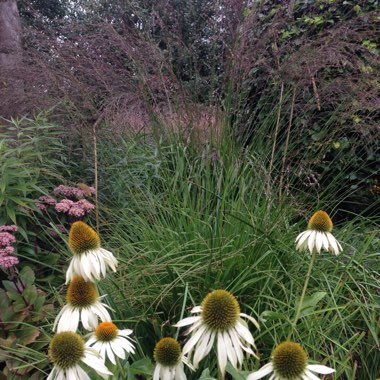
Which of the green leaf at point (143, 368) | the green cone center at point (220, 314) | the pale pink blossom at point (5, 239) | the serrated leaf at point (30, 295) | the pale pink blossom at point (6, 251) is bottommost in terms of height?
the serrated leaf at point (30, 295)

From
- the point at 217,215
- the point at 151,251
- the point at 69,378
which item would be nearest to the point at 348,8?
the point at 217,215

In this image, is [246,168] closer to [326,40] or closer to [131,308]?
[326,40]

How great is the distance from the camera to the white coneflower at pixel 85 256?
1084 millimetres

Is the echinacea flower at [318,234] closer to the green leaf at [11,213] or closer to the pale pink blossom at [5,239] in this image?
the pale pink blossom at [5,239]

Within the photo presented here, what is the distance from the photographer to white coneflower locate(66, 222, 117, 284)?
1.08 m

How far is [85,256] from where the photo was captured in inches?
43.7

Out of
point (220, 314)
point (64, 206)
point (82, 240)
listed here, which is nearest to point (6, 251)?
point (64, 206)

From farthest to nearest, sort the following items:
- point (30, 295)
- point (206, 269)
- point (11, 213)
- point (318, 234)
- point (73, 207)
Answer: point (73, 207) < point (11, 213) < point (30, 295) < point (206, 269) < point (318, 234)

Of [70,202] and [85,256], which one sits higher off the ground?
[85,256]

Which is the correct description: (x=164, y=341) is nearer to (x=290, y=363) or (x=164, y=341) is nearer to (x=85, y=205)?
(x=290, y=363)

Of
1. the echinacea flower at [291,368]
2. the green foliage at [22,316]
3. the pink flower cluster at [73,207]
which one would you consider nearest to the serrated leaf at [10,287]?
the green foliage at [22,316]

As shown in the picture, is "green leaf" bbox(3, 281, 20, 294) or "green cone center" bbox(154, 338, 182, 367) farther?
"green leaf" bbox(3, 281, 20, 294)

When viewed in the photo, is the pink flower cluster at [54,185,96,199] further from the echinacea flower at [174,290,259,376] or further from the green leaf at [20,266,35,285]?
the echinacea flower at [174,290,259,376]

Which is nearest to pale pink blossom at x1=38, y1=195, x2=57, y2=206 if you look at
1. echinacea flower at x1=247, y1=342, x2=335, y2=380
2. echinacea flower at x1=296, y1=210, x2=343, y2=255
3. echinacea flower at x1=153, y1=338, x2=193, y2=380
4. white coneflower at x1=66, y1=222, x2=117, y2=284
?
white coneflower at x1=66, y1=222, x2=117, y2=284
